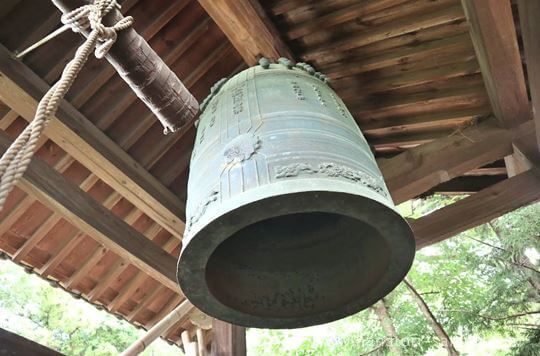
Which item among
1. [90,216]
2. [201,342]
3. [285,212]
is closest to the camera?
[285,212]

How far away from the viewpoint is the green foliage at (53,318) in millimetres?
7520

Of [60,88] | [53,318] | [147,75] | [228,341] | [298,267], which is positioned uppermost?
[60,88]

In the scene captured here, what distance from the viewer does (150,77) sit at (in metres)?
1.65

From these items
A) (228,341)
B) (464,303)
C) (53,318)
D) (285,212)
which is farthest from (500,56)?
(53,318)

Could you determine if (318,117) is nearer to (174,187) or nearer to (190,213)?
(190,213)

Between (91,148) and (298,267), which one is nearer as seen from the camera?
(298,267)

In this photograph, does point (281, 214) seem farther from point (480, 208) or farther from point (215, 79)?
point (215, 79)

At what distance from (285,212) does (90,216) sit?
1464mm

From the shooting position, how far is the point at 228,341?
2.67m

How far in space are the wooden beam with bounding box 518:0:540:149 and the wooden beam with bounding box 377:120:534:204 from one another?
46 centimetres

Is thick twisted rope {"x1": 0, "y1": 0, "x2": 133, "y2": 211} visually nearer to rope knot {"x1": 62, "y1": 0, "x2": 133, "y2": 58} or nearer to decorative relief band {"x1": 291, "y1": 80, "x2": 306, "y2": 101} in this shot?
rope knot {"x1": 62, "y1": 0, "x2": 133, "y2": 58}

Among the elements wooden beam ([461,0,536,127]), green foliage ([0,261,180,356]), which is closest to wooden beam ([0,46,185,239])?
wooden beam ([461,0,536,127])

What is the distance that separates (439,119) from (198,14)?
4.91 feet

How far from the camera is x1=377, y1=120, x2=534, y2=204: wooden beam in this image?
2449mm
